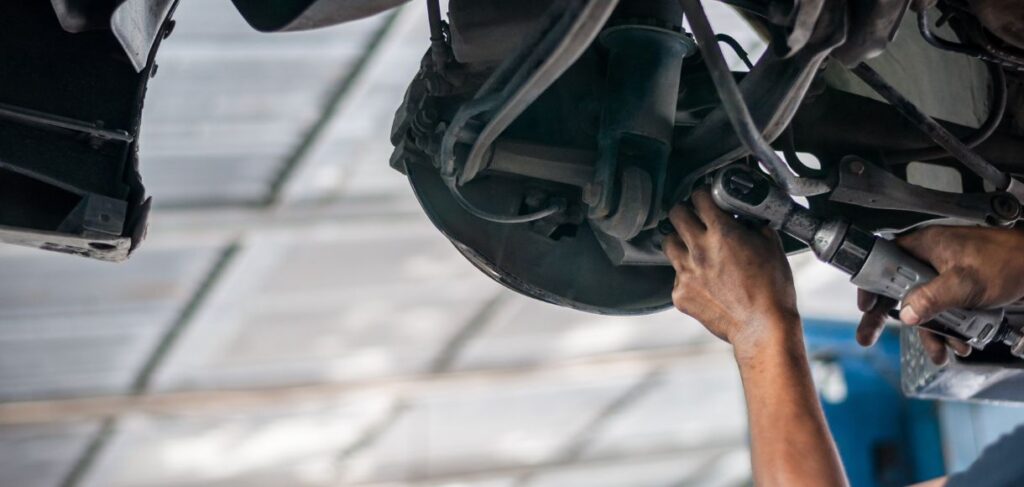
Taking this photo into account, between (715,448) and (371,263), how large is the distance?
307cm

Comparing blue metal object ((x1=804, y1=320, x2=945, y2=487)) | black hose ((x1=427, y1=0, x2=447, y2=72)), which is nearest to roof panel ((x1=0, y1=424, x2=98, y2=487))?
blue metal object ((x1=804, y1=320, x2=945, y2=487))

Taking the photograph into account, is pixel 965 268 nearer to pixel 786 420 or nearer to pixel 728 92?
pixel 786 420

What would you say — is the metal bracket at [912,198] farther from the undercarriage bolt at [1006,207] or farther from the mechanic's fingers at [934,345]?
the mechanic's fingers at [934,345]

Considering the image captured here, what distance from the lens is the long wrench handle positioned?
1.40 metres

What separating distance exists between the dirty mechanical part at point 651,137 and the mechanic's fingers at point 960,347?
16cm

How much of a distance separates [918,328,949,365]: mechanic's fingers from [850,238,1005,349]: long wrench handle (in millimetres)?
235

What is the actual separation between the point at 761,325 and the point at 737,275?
0.21 ft

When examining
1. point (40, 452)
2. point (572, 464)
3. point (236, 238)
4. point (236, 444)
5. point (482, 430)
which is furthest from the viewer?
point (572, 464)

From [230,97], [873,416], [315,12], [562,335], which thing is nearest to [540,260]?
[315,12]

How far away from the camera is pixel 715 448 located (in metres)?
7.43

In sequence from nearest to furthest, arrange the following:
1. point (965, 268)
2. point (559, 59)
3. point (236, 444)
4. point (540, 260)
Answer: point (559, 59) → point (965, 268) → point (540, 260) → point (236, 444)

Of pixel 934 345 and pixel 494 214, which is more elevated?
pixel 494 214

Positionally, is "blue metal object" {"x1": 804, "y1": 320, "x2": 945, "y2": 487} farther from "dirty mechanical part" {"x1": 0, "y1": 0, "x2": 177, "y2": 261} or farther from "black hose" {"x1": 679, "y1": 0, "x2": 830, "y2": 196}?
"dirty mechanical part" {"x1": 0, "y1": 0, "x2": 177, "y2": 261}

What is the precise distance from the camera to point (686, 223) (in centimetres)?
145
